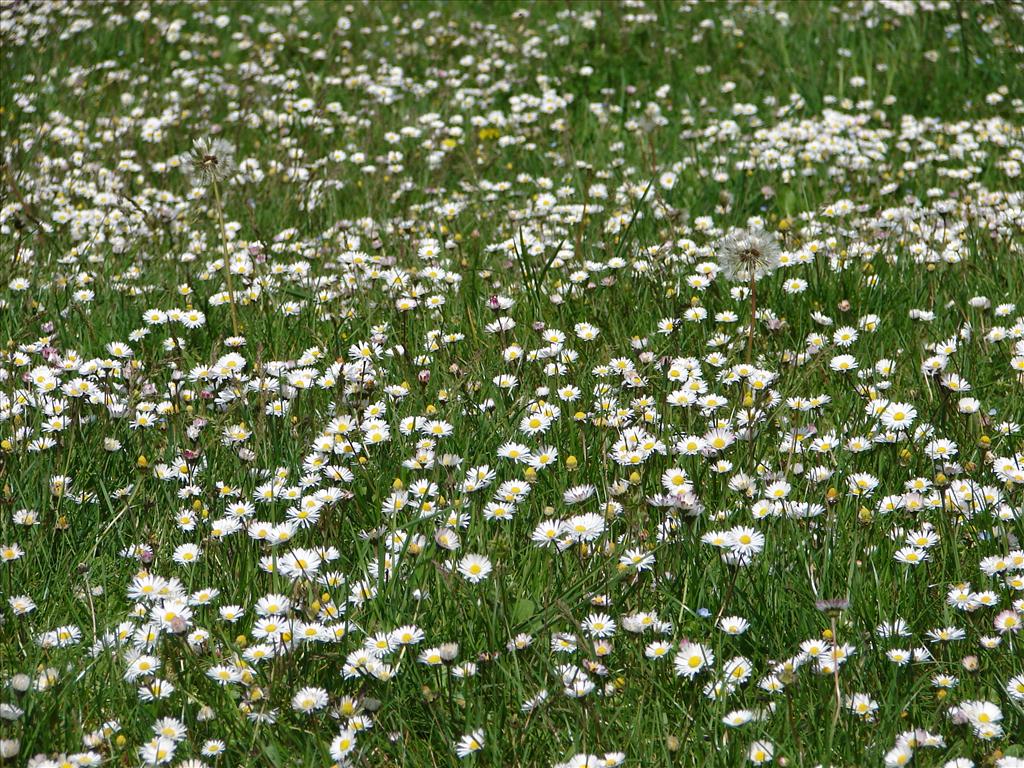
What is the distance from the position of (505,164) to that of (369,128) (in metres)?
0.92

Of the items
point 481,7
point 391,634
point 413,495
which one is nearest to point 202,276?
point 413,495

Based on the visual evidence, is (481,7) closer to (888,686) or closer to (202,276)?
(202,276)

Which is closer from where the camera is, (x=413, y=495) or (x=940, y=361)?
(x=413, y=495)

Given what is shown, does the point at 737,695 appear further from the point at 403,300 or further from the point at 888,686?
the point at 403,300

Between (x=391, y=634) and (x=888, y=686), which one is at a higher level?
(x=391, y=634)

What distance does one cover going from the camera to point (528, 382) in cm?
358

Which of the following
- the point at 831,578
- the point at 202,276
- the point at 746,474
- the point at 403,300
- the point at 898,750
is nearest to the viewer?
the point at 898,750

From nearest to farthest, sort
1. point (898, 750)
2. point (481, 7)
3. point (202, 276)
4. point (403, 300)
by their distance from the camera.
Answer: point (898, 750)
point (403, 300)
point (202, 276)
point (481, 7)

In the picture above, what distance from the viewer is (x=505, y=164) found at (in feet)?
20.4

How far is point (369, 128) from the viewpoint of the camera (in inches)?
258

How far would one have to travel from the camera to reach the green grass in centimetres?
232

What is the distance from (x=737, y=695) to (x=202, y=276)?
10.1 feet

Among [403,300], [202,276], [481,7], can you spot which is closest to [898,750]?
[403,300]

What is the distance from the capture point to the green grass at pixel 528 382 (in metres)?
2.32
